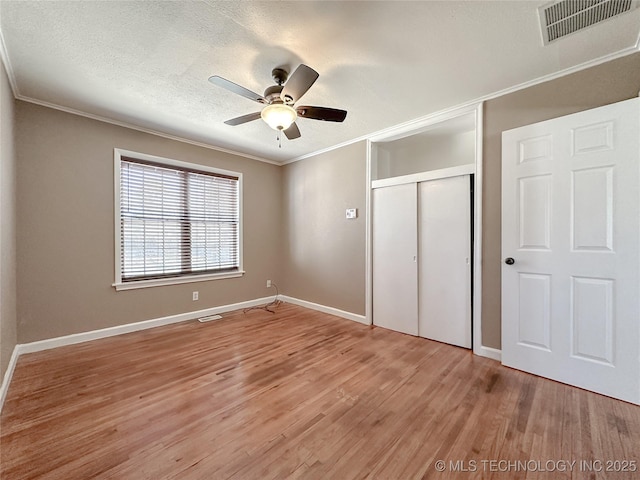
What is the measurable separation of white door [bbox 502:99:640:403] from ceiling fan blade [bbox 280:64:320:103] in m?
1.90

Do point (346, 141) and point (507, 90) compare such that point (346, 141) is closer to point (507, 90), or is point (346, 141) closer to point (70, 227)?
point (507, 90)

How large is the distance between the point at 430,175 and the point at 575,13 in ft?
5.16

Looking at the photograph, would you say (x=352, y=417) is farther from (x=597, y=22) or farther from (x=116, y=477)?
(x=597, y=22)

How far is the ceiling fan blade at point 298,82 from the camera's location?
66.9 inches

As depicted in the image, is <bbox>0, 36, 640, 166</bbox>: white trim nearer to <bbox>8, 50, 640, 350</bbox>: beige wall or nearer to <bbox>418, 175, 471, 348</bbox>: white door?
<bbox>8, 50, 640, 350</bbox>: beige wall

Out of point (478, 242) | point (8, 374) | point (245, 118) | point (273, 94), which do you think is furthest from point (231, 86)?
point (8, 374)

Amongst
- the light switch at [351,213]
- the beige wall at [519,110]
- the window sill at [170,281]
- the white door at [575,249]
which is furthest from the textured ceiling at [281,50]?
the window sill at [170,281]

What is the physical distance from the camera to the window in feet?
10.6

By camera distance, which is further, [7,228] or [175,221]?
[175,221]

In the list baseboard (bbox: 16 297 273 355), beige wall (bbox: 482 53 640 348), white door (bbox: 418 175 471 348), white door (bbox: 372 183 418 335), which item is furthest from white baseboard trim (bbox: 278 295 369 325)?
beige wall (bbox: 482 53 640 348)

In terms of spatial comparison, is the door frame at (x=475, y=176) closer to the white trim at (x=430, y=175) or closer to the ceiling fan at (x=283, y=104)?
the white trim at (x=430, y=175)

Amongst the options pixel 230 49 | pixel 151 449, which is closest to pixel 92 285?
pixel 151 449

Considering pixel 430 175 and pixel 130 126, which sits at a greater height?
pixel 130 126

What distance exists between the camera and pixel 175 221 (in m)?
3.65
